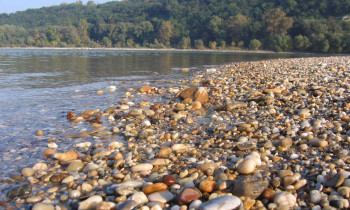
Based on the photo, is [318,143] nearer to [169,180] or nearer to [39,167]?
[169,180]

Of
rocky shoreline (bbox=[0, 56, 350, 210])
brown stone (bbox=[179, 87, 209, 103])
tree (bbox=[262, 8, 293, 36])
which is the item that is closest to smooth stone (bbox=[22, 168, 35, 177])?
rocky shoreline (bbox=[0, 56, 350, 210])

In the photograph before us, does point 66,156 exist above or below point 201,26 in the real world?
below

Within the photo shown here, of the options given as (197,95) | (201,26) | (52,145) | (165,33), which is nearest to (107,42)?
(165,33)

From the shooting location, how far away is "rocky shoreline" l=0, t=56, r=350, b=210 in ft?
8.99

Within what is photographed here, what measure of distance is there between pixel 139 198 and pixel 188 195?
0.50m

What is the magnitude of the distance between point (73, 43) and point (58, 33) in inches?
408

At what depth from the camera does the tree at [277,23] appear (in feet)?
272

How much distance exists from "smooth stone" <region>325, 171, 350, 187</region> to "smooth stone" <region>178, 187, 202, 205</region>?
1375 mm

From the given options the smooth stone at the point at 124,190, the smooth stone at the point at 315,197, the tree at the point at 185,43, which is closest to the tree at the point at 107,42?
the tree at the point at 185,43

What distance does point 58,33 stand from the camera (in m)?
128

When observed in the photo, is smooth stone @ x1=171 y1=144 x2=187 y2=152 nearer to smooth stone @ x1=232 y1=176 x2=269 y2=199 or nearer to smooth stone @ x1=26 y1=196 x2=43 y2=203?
smooth stone @ x1=232 y1=176 x2=269 y2=199

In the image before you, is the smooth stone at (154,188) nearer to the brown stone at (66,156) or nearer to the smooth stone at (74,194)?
the smooth stone at (74,194)

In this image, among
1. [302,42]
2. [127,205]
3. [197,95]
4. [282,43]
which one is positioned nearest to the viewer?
[127,205]

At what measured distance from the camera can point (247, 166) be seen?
3287 millimetres
